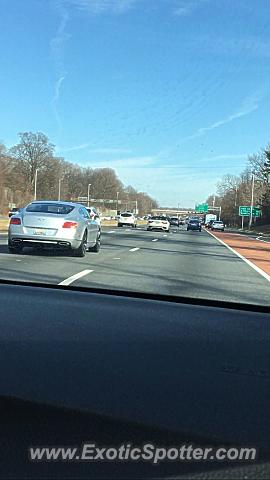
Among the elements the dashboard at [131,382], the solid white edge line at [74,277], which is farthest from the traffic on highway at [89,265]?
the dashboard at [131,382]

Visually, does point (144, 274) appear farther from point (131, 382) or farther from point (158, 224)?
point (158, 224)

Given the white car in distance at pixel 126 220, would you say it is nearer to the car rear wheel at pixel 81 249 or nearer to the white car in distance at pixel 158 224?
the white car in distance at pixel 158 224

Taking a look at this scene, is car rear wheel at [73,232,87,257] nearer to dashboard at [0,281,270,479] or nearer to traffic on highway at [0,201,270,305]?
traffic on highway at [0,201,270,305]

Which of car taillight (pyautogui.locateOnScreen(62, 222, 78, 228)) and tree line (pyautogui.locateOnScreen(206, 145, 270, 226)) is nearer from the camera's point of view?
car taillight (pyautogui.locateOnScreen(62, 222, 78, 228))

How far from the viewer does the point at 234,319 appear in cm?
311

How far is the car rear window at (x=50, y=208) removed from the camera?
14508mm

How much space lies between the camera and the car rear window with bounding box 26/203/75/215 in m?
14.5

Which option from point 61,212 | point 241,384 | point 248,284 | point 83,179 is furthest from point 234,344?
point 83,179

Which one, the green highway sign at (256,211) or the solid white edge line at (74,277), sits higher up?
the green highway sign at (256,211)

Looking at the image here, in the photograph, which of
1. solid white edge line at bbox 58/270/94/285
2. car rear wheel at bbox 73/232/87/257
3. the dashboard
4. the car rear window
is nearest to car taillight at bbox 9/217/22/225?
the car rear window

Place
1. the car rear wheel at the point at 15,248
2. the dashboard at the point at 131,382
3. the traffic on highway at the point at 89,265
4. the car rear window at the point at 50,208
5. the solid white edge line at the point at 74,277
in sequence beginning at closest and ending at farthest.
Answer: the dashboard at the point at 131,382, the solid white edge line at the point at 74,277, the traffic on highway at the point at 89,265, the car rear window at the point at 50,208, the car rear wheel at the point at 15,248

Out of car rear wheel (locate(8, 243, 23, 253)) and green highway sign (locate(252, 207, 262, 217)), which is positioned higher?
green highway sign (locate(252, 207, 262, 217))

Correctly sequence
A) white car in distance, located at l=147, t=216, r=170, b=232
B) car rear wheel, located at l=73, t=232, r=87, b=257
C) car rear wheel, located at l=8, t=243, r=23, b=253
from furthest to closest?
white car in distance, located at l=147, t=216, r=170, b=232
car rear wheel, located at l=73, t=232, r=87, b=257
car rear wheel, located at l=8, t=243, r=23, b=253

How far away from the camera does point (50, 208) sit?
14.7 metres
